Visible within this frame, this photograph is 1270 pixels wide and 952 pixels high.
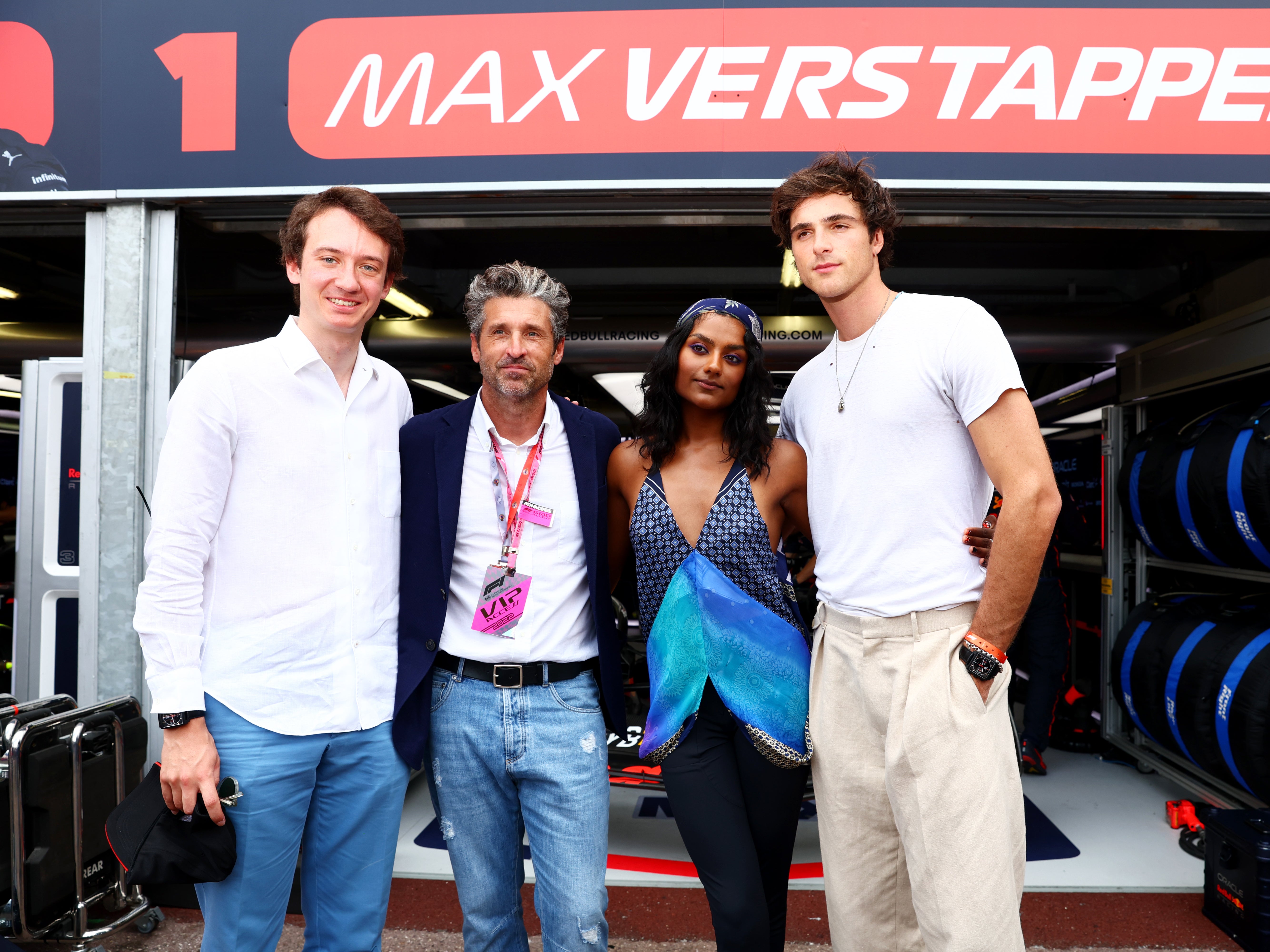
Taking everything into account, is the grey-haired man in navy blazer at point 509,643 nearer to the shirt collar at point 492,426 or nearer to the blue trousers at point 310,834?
the shirt collar at point 492,426

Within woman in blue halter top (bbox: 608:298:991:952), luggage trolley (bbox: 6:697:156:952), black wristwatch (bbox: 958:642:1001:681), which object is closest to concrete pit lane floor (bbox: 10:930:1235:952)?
luggage trolley (bbox: 6:697:156:952)

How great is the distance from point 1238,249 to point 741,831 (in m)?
6.10

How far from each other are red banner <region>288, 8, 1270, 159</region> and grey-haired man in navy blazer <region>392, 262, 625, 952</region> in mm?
1218

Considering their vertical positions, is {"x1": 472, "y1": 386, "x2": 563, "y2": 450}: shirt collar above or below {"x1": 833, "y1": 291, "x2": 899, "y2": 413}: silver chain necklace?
below

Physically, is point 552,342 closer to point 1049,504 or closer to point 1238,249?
point 1049,504

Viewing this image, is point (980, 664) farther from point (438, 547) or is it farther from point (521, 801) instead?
point (438, 547)

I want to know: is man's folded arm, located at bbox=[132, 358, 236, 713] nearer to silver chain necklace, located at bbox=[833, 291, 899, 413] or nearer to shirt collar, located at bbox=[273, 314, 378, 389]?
shirt collar, located at bbox=[273, 314, 378, 389]

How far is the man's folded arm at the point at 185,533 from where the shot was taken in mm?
1603

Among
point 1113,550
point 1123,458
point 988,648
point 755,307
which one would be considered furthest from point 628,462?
point 755,307

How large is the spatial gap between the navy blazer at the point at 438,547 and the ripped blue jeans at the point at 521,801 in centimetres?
8

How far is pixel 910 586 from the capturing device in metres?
1.76

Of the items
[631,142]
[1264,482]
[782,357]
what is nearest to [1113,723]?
[1264,482]

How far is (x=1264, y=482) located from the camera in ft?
11.1

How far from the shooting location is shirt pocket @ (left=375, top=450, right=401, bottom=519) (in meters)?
Answer: 1.89
